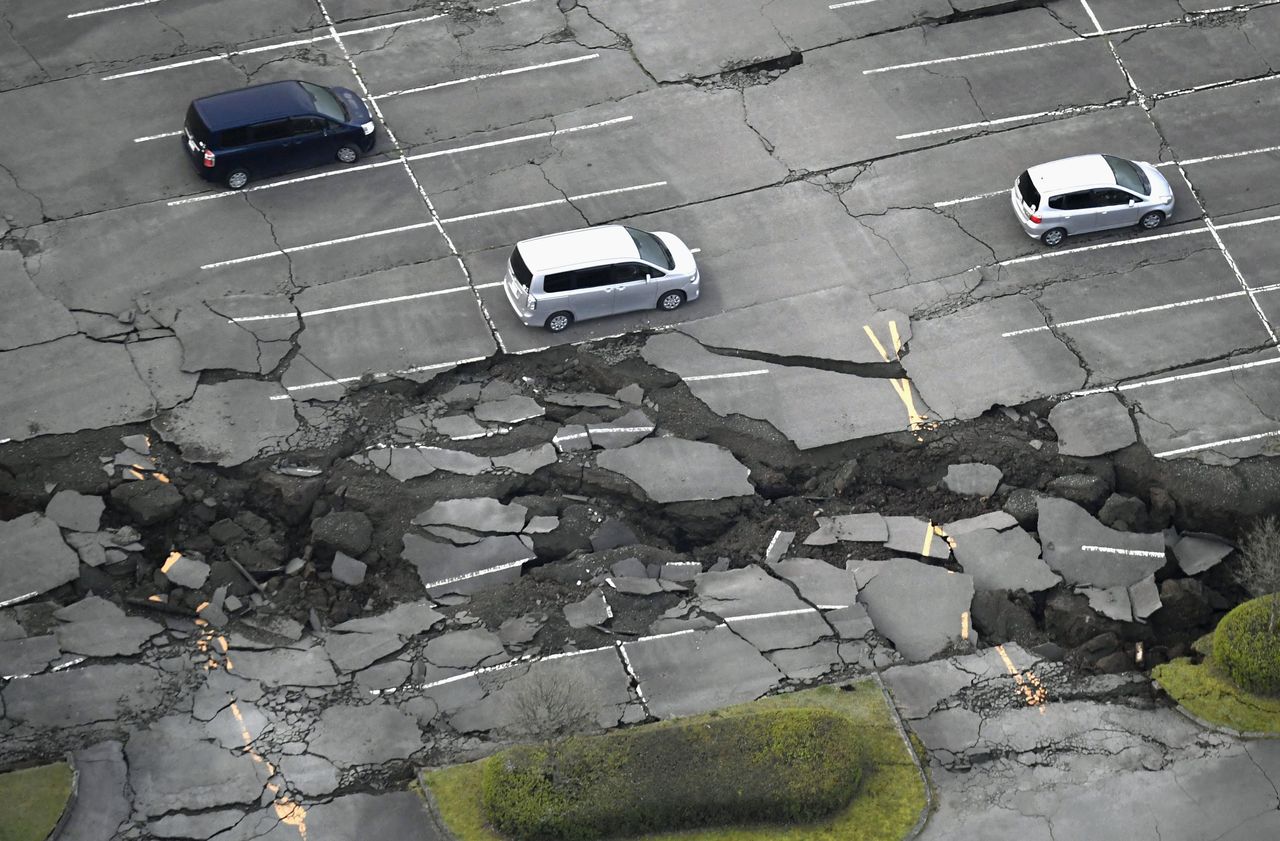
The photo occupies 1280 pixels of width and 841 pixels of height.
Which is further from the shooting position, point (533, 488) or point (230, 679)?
point (533, 488)

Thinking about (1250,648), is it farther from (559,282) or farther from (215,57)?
(215,57)

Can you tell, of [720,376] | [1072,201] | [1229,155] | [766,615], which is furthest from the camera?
[1229,155]

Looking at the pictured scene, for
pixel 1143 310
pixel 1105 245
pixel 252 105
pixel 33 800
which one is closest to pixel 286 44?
pixel 252 105

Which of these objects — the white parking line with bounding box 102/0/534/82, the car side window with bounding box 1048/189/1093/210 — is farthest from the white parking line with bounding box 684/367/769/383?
the white parking line with bounding box 102/0/534/82

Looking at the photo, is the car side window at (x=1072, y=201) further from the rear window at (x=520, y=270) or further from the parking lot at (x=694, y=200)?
the rear window at (x=520, y=270)

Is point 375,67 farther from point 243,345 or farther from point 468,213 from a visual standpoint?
point 243,345

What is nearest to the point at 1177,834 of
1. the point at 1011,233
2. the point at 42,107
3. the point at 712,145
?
the point at 1011,233

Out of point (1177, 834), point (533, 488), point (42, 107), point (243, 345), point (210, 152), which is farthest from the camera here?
point (42, 107)
